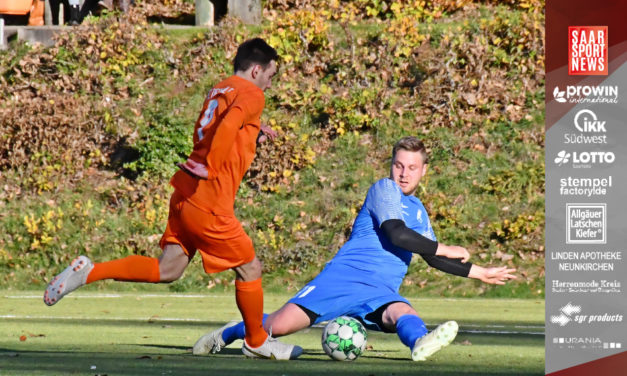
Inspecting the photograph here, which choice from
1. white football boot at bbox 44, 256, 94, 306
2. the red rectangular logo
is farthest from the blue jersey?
white football boot at bbox 44, 256, 94, 306

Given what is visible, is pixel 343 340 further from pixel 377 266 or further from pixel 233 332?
pixel 233 332

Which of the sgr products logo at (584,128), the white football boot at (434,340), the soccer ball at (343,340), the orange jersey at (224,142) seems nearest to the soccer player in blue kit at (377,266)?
the soccer ball at (343,340)

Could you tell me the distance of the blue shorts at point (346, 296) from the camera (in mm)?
8320

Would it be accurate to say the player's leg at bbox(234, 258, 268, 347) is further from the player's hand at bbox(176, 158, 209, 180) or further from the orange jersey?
the player's hand at bbox(176, 158, 209, 180)

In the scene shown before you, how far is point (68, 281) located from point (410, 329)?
2.39 meters

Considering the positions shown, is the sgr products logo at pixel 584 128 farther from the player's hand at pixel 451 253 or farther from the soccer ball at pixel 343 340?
the soccer ball at pixel 343 340

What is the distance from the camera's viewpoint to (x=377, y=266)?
27.5ft

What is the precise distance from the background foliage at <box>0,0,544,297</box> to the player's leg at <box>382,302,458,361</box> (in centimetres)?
741

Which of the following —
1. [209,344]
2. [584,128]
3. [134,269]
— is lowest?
[209,344]

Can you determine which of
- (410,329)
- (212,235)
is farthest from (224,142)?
(410,329)

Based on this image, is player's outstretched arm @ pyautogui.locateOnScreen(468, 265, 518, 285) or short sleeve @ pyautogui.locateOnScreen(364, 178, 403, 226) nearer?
player's outstretched arm @ pyautogui.locateOnScreen(468, 265, 518, 285)

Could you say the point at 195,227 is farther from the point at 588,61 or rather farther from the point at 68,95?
the point at 68,95

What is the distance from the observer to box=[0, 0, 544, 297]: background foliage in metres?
16.9

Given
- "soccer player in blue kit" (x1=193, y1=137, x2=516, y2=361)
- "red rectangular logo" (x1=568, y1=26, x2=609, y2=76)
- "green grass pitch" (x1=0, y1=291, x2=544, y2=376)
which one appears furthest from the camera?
"red rectangular logo" (x1=568, y1=26, x2=609, y2=76)
